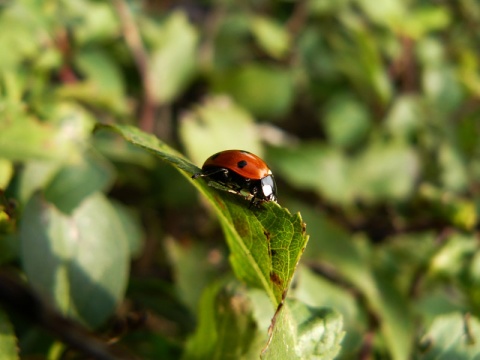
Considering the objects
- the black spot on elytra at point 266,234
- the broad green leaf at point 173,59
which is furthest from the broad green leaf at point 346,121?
the black spot on elytra at point 266,234

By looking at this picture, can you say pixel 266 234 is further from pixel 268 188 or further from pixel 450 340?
pixel 450 340

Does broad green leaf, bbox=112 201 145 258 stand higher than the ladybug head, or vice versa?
broad green leaf, bbox=112 201 145 258

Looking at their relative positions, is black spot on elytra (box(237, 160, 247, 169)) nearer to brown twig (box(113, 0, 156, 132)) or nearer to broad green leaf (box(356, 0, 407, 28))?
brown twig (box(113, 0, 156, 132))

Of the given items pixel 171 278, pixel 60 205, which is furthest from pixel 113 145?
pixel 60 205

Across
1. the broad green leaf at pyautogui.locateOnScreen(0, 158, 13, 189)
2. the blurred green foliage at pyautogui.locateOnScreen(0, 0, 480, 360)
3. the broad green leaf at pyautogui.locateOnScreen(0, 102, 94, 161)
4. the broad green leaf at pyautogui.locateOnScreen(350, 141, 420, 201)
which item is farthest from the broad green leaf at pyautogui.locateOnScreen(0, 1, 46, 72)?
the broad green leaf at pyautogui.locateOnScreen(350, 141, 420, 201)

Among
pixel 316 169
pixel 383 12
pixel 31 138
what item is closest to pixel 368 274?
pixel 316 169
